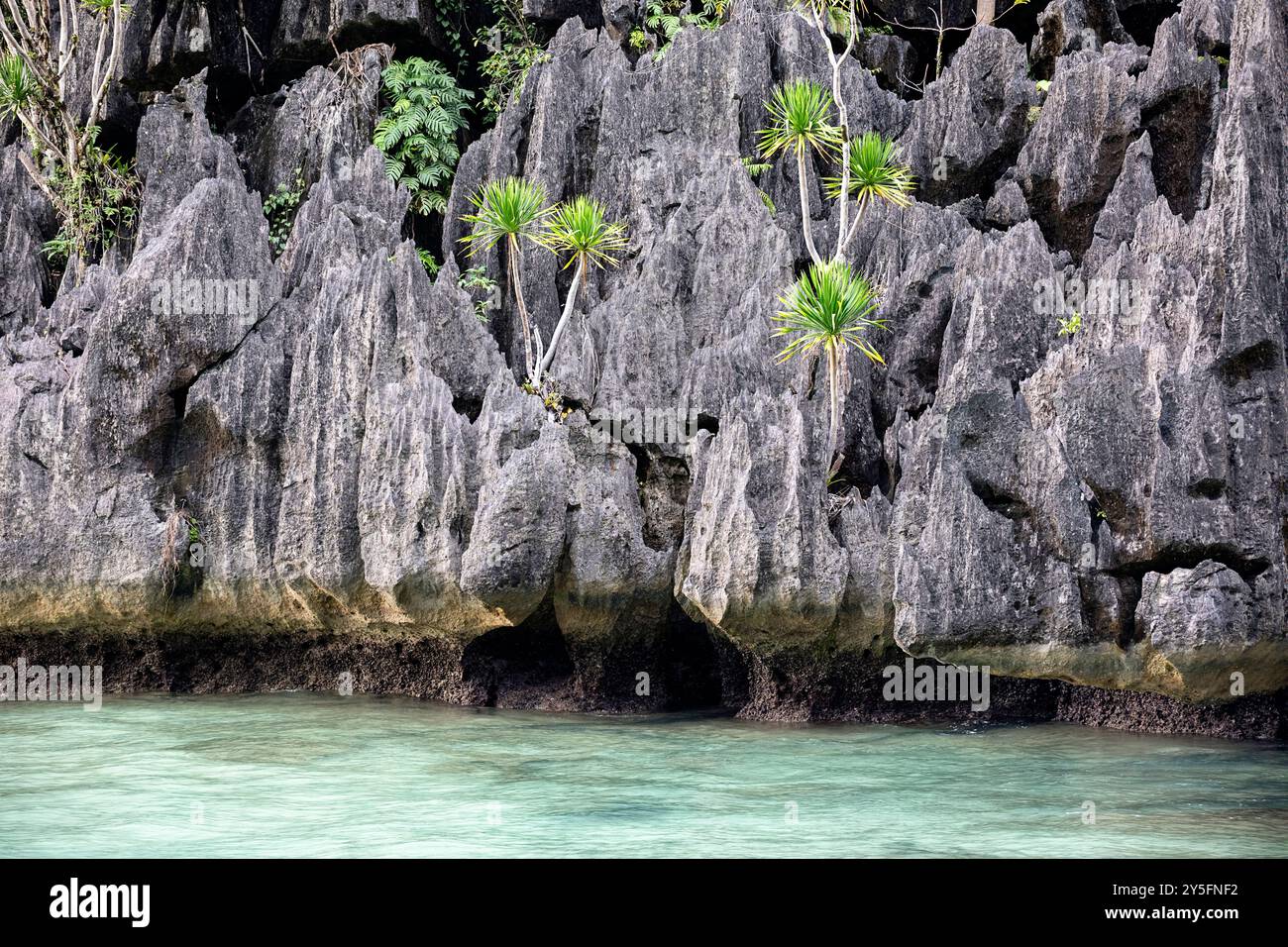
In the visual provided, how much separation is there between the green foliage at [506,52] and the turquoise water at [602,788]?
1159cm

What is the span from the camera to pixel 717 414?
59.8 feet

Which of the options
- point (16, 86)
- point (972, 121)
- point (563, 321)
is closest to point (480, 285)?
point (563, 321)

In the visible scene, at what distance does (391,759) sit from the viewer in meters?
15.1

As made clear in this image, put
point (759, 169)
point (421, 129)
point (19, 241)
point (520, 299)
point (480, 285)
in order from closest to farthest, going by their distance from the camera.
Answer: point (520, 299)
point (480, 285)
point (759, 169)
point (19, 241)
point (421, 129)

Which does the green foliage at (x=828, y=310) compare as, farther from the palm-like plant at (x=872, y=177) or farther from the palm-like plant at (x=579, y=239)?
the palm-like plant at (x=579, y=239)

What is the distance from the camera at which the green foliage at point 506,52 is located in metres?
24.8

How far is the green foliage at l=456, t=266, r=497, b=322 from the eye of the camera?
831 inches

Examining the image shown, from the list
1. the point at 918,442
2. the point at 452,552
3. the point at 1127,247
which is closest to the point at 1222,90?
the point at 1127,247

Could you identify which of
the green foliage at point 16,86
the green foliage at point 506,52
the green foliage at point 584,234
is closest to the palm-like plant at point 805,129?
the green foliage at point 584,234

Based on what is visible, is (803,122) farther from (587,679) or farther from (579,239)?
(587,679)

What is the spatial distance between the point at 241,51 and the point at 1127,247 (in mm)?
15933

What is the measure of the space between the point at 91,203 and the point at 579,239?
924cm

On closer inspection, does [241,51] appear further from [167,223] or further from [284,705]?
[284,705]
